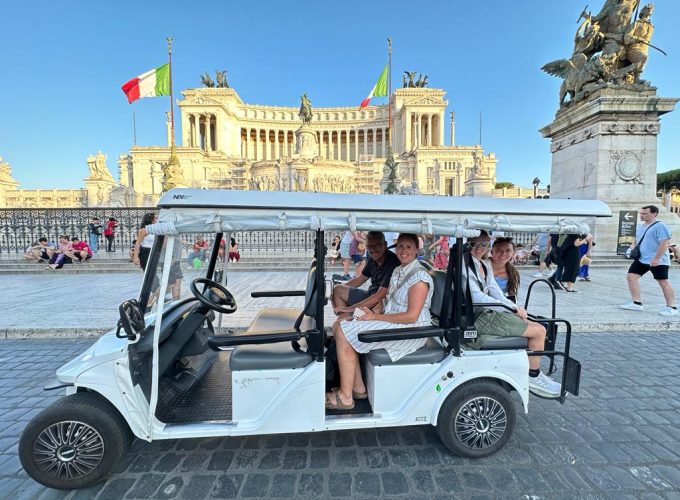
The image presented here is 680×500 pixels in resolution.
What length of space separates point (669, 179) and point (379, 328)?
77.6m

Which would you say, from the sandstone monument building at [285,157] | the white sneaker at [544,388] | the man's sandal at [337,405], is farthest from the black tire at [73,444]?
the sandstone monument building at [285,157]

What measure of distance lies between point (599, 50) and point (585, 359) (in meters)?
14.9

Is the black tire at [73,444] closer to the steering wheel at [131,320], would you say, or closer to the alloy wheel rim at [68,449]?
the alloy wheel rim at [68,449]

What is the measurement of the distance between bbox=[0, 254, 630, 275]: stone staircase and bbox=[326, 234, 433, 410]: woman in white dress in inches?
358

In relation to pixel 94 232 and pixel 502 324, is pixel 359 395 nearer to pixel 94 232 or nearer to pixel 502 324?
pixel 502 324

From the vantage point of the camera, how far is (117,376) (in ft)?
8.15

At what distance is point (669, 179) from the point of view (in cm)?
5591

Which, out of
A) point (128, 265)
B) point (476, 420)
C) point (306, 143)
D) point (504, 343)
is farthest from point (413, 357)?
point (306, 143)

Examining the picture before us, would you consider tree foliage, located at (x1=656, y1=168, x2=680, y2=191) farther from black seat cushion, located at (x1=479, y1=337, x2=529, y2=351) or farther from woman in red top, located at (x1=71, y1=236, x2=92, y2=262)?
woman in red top, located at (x1=71, y1=236, x2=92, y2=262)

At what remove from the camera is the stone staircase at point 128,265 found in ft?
39.9

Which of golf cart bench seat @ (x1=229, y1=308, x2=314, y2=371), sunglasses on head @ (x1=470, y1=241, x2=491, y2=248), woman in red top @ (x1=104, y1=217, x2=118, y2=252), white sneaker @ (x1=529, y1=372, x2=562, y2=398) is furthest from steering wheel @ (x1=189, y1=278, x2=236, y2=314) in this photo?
woman in red top @ (x1=104, y1=217, x2=118, y2=252)

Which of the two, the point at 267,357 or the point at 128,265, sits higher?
the point at 267,357

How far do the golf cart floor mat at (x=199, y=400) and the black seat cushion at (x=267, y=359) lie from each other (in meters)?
0.52

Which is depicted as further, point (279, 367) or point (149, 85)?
point (149, 85)
